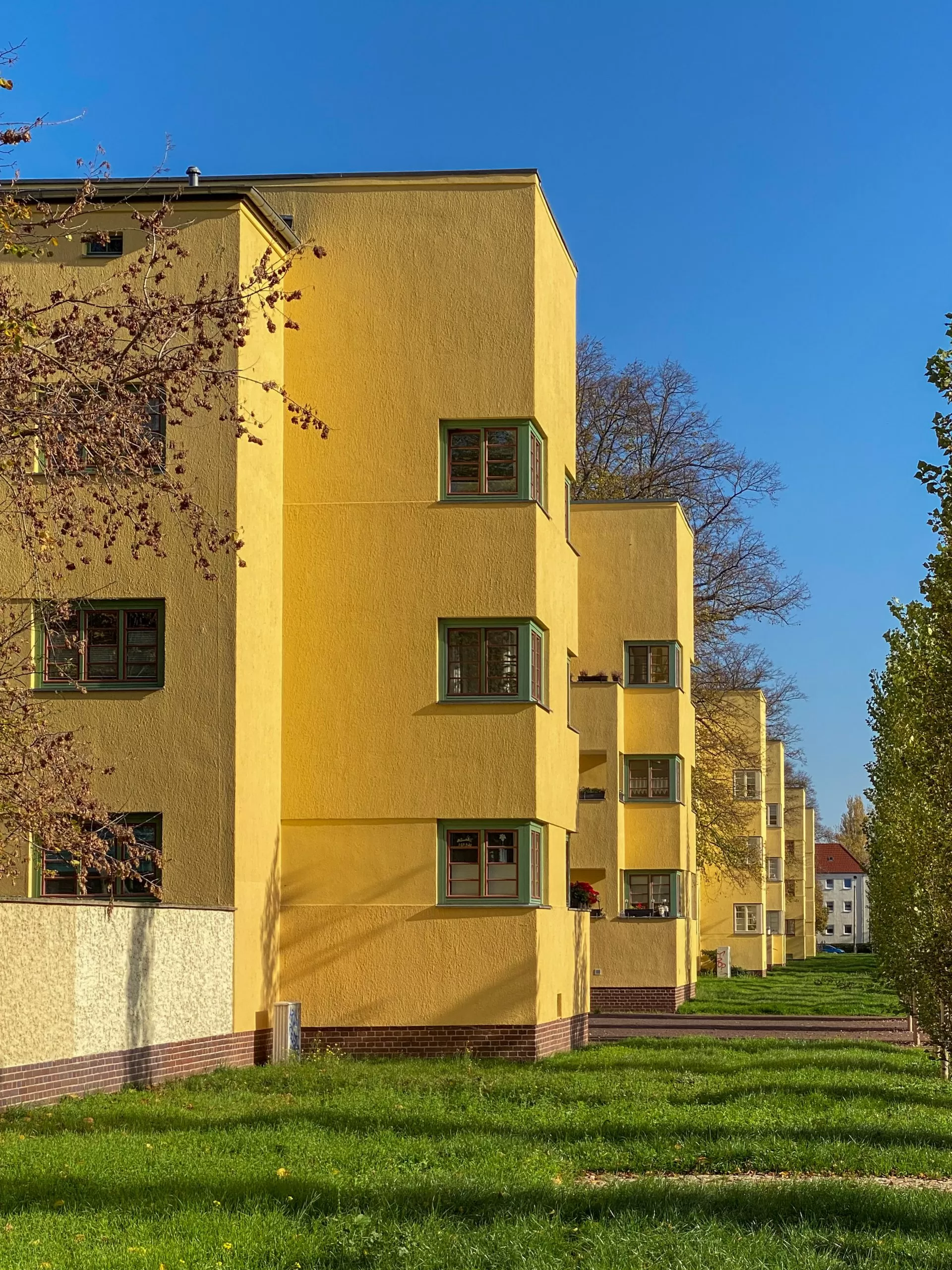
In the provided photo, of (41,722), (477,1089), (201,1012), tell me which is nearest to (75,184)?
(41,722)

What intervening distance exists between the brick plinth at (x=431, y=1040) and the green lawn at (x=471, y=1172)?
303 centimetres

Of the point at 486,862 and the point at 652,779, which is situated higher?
the point at 652,779

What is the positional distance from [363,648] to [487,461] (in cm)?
337

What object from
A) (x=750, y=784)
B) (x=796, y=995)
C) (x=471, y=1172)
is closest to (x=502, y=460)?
(x=471, y=1172)

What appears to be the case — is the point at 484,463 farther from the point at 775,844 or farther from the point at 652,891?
the point at 775,844

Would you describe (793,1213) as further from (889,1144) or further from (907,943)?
(907,943)

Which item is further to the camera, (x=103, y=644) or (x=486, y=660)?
(x=486, y=660)

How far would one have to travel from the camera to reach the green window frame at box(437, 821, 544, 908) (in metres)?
24.1

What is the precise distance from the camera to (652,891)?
42531 millimetres

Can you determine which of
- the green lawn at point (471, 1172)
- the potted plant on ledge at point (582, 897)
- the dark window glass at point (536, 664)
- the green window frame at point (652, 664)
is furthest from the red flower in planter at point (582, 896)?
the green window frame at point (652, 664)

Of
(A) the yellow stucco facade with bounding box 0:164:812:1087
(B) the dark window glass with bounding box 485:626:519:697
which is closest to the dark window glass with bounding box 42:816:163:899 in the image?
(A) the yellow stucco facade with bounding box 0:164:812:1087

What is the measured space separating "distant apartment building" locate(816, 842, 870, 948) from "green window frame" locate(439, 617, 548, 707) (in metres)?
158

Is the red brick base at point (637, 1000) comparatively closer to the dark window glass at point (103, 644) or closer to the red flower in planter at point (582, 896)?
the red flower in planter at point (582, 896)

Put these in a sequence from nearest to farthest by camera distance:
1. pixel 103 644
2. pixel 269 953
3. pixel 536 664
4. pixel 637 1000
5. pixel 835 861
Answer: pixel 103 644 < pixel 269 953 < pixel 536 664 < pixel 637 1000 < pixel 835 861
